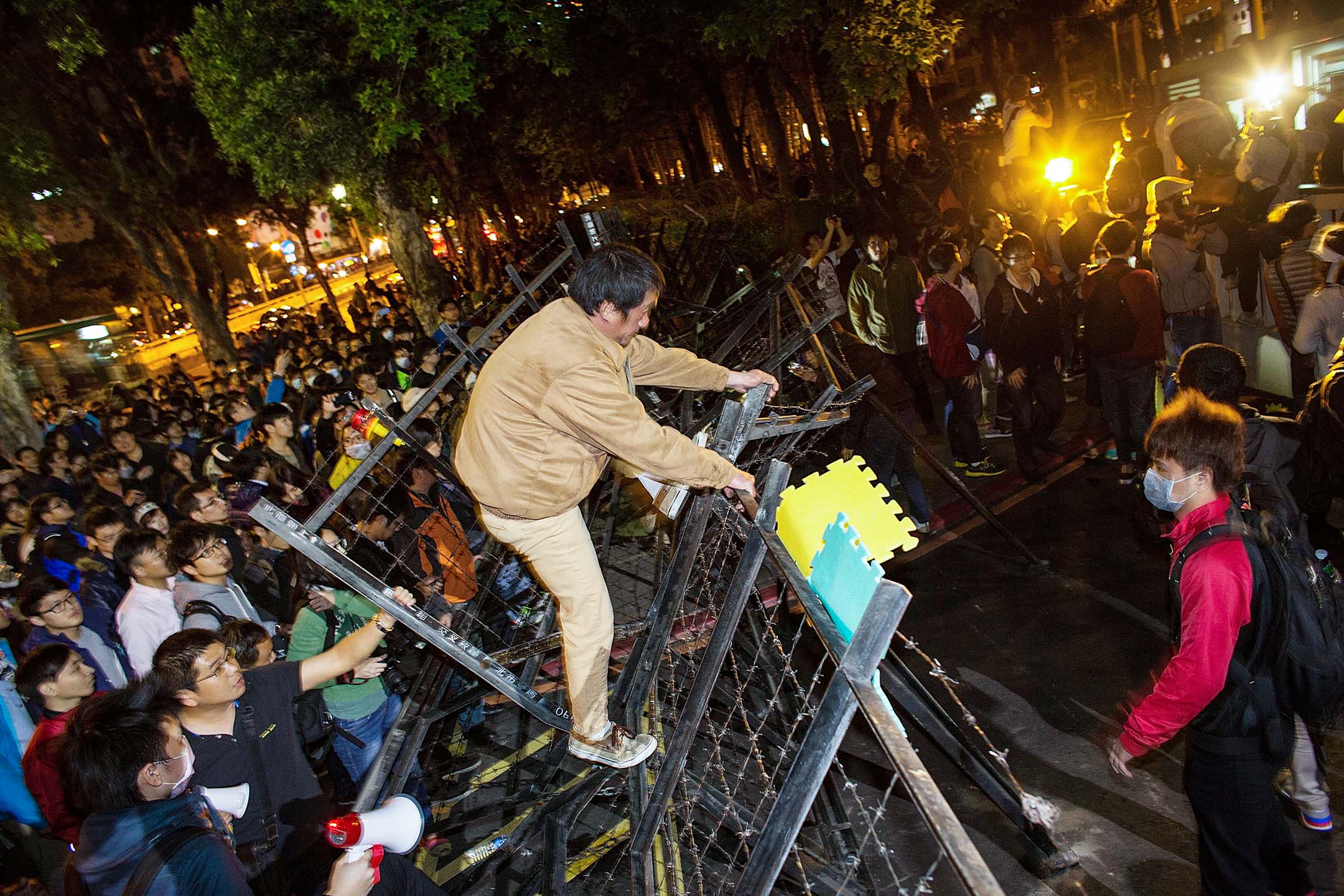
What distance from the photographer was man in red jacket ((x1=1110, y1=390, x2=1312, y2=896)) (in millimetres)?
2668

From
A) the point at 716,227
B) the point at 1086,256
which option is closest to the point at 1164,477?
the point at 1086,256

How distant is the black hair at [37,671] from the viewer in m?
4.08

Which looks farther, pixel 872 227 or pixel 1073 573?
pixel 872 227

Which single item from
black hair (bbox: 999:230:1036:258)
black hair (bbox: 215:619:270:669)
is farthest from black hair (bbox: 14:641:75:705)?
black hair (bbox: 999:230:1036:258)

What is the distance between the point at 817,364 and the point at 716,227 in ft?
16.3

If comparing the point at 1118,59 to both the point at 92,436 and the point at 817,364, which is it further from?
the point at 92,436

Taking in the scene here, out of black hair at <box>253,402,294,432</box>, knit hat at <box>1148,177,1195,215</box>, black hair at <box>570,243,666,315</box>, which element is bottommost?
knit hat at <box>1148,177,1195,215</box>

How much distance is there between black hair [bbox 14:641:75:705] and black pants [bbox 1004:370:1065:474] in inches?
273

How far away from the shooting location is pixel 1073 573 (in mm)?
5957

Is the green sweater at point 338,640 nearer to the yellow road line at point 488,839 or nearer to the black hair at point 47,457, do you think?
the yellow road line at point 488,839

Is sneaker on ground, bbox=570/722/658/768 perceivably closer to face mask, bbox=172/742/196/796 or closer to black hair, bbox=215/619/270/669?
black hair, bbox=215/619/270/669

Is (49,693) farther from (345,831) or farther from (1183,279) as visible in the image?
(1183,279)

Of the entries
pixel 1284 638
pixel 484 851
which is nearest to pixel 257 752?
pixel 484 851

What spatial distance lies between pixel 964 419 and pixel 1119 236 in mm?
2066
